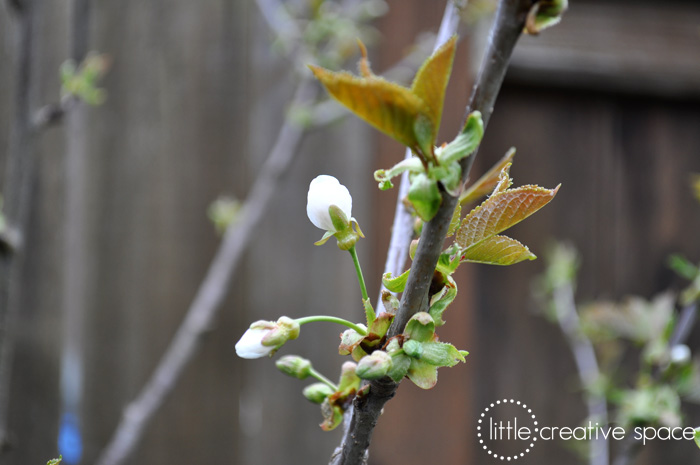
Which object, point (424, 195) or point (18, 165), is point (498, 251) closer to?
point (424, 195)

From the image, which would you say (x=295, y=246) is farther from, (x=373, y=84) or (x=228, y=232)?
(x=373, y=84)

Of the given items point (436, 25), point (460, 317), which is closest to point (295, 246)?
point (460, 317)

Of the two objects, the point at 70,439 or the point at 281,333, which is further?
the point at 70,439

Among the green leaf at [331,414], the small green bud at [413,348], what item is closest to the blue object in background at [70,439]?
the green leaf at [331,414]

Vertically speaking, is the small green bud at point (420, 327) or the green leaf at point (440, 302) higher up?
the small green bud at point (420, 327)

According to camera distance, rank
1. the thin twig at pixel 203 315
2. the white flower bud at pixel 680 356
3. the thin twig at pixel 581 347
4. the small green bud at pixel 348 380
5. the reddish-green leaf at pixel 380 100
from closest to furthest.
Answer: the reddish-green leaf at pixel 380 100, the small green bud at pixel 348 380, the white flower bud at pixel 680 356, the thin twig at pixel 203 315, the thin twig at pixel 581 347

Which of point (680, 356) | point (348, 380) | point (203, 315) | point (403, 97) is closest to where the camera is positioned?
point (403, 97)

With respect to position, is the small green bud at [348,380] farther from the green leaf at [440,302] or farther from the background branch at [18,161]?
the background branch at [18,161]

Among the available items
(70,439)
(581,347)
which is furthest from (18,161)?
(581,347)
